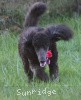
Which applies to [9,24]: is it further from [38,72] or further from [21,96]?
[21,96]

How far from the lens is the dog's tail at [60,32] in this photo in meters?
6.51

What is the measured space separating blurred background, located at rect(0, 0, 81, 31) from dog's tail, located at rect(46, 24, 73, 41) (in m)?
4.96

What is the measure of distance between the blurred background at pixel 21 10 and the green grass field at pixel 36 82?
176cm

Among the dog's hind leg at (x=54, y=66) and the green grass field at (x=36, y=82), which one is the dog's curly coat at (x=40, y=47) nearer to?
the dog's hind leg at (x=54, y=66)

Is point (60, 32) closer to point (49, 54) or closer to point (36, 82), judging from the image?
point (49, 54)

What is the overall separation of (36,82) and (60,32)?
0.78m

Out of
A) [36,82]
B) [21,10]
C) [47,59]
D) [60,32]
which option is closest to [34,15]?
[60,32]

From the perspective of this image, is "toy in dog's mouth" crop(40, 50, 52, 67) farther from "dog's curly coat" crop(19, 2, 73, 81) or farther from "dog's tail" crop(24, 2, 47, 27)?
"dog's tail" crop(24, 2, 47, 27)

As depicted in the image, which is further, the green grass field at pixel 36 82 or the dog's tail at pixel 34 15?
the dog's tail at pixel 34 15

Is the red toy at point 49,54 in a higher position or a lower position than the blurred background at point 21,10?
higher

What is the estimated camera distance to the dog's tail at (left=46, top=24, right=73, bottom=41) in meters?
6.51

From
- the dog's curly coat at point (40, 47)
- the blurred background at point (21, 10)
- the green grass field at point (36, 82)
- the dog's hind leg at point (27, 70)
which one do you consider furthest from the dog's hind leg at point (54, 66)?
the blurred background at point (21, 10)

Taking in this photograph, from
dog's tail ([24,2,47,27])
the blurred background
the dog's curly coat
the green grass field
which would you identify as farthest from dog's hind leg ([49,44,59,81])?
the blurred background

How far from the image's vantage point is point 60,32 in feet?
21.5
